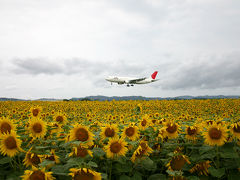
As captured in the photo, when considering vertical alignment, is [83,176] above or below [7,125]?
below

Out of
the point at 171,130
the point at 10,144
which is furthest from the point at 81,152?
the point at 171,130

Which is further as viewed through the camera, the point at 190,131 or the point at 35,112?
the point at 35,112

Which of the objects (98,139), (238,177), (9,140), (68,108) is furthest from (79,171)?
(68,108)

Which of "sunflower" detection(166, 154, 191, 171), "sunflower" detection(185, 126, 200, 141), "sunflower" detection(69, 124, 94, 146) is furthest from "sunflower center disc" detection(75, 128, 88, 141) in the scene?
"sunflower" detection(185, 126, 200, 141)

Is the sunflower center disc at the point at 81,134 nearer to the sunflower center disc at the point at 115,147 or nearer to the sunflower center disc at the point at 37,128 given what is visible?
the sunflower center disc at the point at 115,147

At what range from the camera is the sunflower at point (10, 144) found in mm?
2787

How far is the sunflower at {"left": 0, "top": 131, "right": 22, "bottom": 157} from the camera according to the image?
279 centimetres

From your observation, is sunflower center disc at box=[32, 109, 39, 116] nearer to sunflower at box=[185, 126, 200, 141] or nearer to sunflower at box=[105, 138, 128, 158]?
sunflower at box=[105, 138, 128, 158]

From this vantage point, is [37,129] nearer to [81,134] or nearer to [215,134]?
[81,134]

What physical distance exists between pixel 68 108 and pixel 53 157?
2113 centimetres

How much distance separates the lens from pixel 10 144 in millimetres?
2777

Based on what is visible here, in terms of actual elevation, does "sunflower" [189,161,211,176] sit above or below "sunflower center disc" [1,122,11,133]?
below

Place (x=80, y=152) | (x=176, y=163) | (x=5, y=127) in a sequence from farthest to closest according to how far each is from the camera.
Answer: (x=5, y=127)
(x=176, y=163)
(x=80, y=152)

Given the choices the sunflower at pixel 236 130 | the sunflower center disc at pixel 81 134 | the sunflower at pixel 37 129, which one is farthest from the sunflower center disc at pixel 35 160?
the sunflower at pixel 236 130
